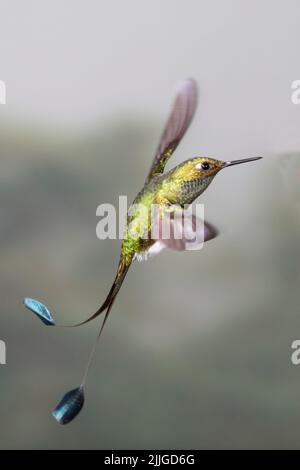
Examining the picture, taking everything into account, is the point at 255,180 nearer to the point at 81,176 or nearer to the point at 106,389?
the point at 81,176

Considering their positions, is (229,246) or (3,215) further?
(229,246)

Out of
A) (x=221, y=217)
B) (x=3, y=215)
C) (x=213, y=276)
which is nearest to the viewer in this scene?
(x=221, y=217)

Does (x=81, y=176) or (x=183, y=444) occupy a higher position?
(x=81, y=176)

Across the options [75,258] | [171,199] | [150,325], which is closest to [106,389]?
[150,325]

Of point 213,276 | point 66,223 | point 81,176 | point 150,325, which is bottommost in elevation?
point 150,325

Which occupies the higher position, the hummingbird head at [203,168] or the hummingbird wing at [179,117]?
the hummingbird wing at [179,117]

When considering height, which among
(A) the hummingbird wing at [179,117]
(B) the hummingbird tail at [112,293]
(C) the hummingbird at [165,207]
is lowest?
(B) the hummingbird tail at [112,293]

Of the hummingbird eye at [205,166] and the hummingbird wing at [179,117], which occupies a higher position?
the hummingbird wing at [179,117]
